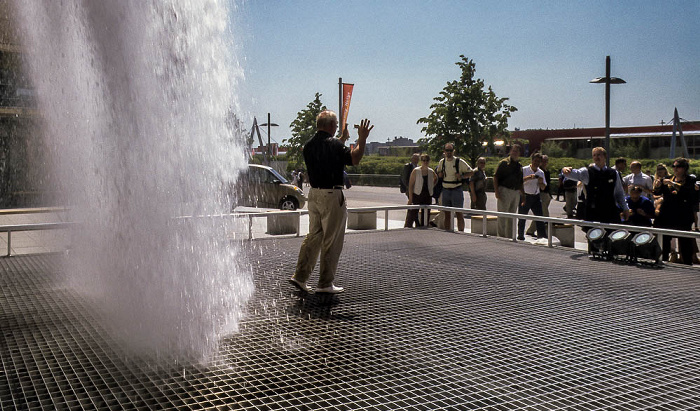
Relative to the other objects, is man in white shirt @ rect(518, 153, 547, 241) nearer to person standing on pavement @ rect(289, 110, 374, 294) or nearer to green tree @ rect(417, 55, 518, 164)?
person standing on pavement @ rect(289, 110, 374, 294)

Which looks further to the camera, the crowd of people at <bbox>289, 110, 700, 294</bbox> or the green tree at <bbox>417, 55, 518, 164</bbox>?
the green tree at <bbox>417, 55, 518, 164</bbox>

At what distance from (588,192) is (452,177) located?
12.5ft

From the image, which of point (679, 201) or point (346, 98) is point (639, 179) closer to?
point (679, 201)

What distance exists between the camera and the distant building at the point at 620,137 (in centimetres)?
6144

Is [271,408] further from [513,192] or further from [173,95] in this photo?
[513,192]

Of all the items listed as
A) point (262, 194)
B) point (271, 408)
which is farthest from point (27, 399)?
point (262, 194)

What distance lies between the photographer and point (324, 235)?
659cm

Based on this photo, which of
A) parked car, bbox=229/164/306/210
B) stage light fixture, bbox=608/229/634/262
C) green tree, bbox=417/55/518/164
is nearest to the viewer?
stage light fixture, bbox=608/229/634/262

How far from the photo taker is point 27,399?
3.52 m

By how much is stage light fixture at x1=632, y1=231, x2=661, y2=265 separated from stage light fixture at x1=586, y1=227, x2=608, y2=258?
1.29 ft

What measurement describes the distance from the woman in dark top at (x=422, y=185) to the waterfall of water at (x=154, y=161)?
7.14 metres

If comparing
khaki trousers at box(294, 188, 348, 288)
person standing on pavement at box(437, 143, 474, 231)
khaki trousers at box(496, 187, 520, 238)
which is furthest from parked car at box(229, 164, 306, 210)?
khaki trousers at box(294, 188, 348, 288)

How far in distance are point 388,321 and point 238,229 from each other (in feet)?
23.0

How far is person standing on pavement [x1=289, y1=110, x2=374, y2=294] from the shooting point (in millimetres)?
6500
